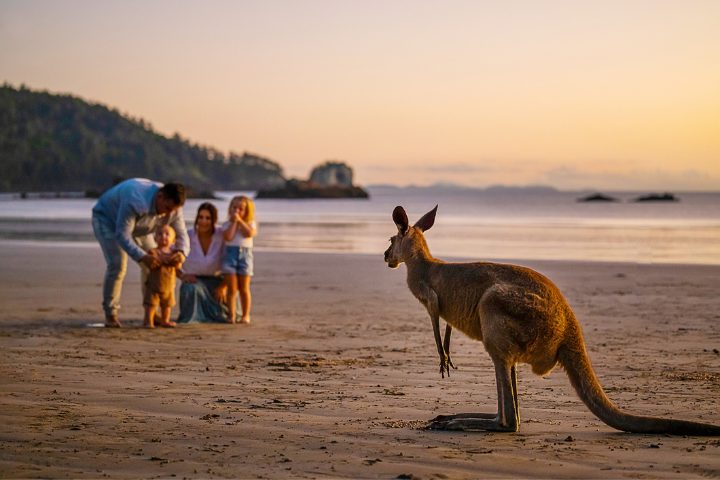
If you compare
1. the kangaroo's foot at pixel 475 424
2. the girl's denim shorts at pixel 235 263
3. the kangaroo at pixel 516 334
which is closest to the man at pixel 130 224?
the girl's denim shorts at pixel 235 263

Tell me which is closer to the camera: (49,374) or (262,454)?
(262,454)

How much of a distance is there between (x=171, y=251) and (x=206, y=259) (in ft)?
2.09

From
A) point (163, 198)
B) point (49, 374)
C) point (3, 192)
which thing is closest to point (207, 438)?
point (49, 374)

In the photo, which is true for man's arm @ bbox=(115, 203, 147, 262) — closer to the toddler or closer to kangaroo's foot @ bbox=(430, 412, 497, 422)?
the toddler

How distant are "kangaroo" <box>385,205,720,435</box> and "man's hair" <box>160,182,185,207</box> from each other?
4.84 metres

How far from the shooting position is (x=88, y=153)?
145 m

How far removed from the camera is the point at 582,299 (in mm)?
12820

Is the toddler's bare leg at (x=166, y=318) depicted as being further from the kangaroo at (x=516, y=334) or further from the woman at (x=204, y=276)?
the kangaroo at (x=516, y=334)

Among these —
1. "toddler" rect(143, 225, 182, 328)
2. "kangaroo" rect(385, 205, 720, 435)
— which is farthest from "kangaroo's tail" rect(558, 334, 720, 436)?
"toddler" rect(143, 225, 182, 328)

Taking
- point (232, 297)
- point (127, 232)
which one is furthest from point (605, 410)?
point (232, 297)

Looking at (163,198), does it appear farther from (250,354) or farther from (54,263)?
(54,263)

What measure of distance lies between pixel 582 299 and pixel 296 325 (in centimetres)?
436

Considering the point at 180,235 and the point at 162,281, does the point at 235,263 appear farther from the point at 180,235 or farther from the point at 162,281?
the point at 162,281

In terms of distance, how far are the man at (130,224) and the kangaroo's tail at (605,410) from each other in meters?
5.74
